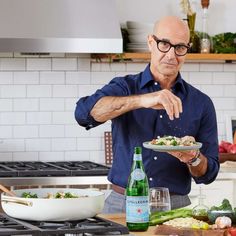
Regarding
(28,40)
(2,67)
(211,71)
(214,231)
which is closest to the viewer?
(214,231)

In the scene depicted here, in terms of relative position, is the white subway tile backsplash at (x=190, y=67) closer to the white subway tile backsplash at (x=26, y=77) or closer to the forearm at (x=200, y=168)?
the white subway tile backsplash at (x=26, y=77)

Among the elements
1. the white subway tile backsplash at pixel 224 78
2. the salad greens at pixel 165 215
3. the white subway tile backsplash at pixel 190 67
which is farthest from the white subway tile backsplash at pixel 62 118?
the salad greens at pixel 165 215

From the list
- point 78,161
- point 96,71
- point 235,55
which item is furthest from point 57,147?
point 235,55

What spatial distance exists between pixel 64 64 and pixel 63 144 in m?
0.64

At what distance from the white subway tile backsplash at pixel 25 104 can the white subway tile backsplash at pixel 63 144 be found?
30 centimetres

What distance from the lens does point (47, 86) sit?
6234 mm

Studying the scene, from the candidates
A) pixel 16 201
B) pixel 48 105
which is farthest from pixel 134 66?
pixel 16 201

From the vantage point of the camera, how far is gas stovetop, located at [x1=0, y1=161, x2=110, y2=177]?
17.5 feet

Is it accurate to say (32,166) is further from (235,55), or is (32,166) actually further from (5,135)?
(235,55)

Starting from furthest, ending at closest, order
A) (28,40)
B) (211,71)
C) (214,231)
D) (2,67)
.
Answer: (211,71)
(2,67)
(28,40)
(214,231)

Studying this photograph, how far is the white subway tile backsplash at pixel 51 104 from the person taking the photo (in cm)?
623

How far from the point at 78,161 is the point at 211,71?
1.37 m

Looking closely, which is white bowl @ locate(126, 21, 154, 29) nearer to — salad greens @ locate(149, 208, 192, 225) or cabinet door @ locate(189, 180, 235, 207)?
cabinet door @ locate(189, 180, 235, 207)

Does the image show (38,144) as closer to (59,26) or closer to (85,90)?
(85,90)
